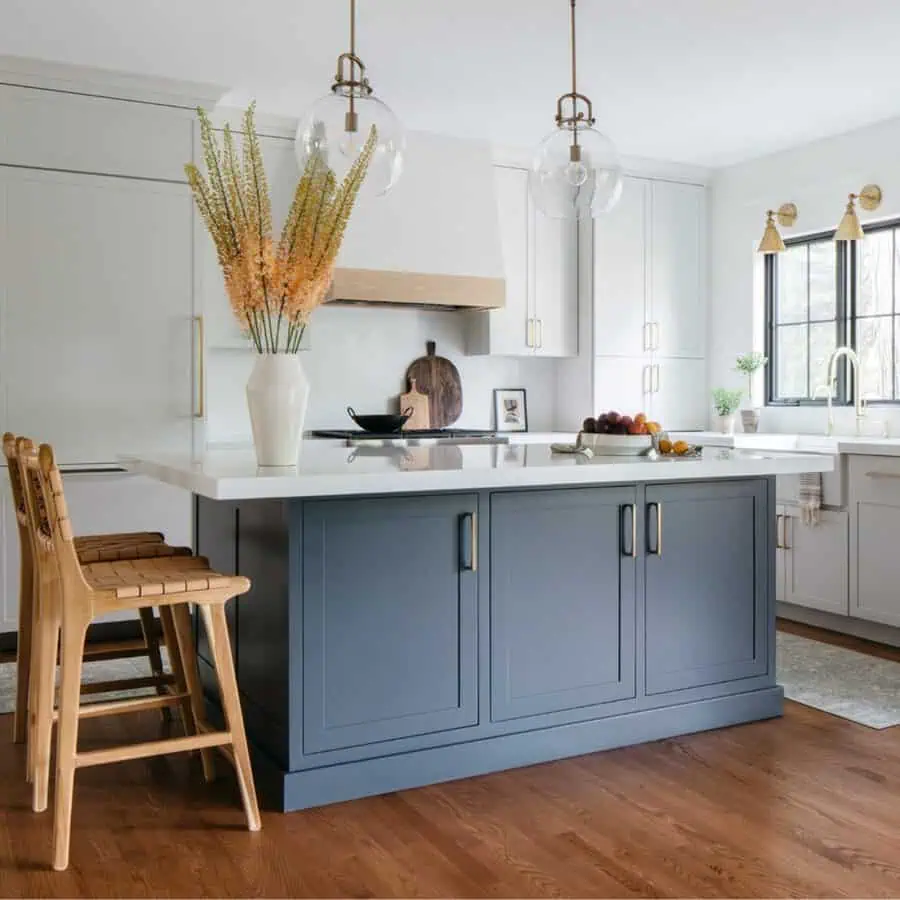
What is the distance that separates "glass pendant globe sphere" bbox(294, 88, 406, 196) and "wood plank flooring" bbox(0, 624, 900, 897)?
5.44 ft

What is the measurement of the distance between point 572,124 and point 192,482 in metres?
1.49

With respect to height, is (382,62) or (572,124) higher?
(382,62)

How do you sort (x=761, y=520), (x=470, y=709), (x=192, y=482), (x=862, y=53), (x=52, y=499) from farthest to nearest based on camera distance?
1. (x=862, y=53)
2. (x=761, y=520)
3. (x=470, y=709)
4. (x=192, y=482)
5. (x=52, y=499)

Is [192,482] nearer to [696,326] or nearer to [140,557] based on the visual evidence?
[140,557]

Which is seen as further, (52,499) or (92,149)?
(92,149)

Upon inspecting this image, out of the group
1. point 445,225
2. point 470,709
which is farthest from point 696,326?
point 470,709

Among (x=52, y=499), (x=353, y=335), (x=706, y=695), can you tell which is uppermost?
(x=353, y=335)

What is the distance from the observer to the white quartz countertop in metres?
2.44

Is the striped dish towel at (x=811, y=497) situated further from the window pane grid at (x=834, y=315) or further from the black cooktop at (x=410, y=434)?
the black cooktop at (x=410, y=434)

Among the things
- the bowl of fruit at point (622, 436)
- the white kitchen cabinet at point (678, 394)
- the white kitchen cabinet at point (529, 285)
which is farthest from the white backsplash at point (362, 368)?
the bowl of fruit at point (622, 436)

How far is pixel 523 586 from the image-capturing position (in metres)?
3.00

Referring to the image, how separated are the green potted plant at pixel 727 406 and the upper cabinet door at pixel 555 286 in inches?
34.8

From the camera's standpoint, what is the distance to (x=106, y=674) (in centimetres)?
398

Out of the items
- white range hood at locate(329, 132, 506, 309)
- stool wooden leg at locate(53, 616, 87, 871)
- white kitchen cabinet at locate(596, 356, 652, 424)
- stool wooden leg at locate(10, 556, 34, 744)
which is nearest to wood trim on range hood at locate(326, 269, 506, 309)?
white range hood at locate(329, 132, 506, 309)
